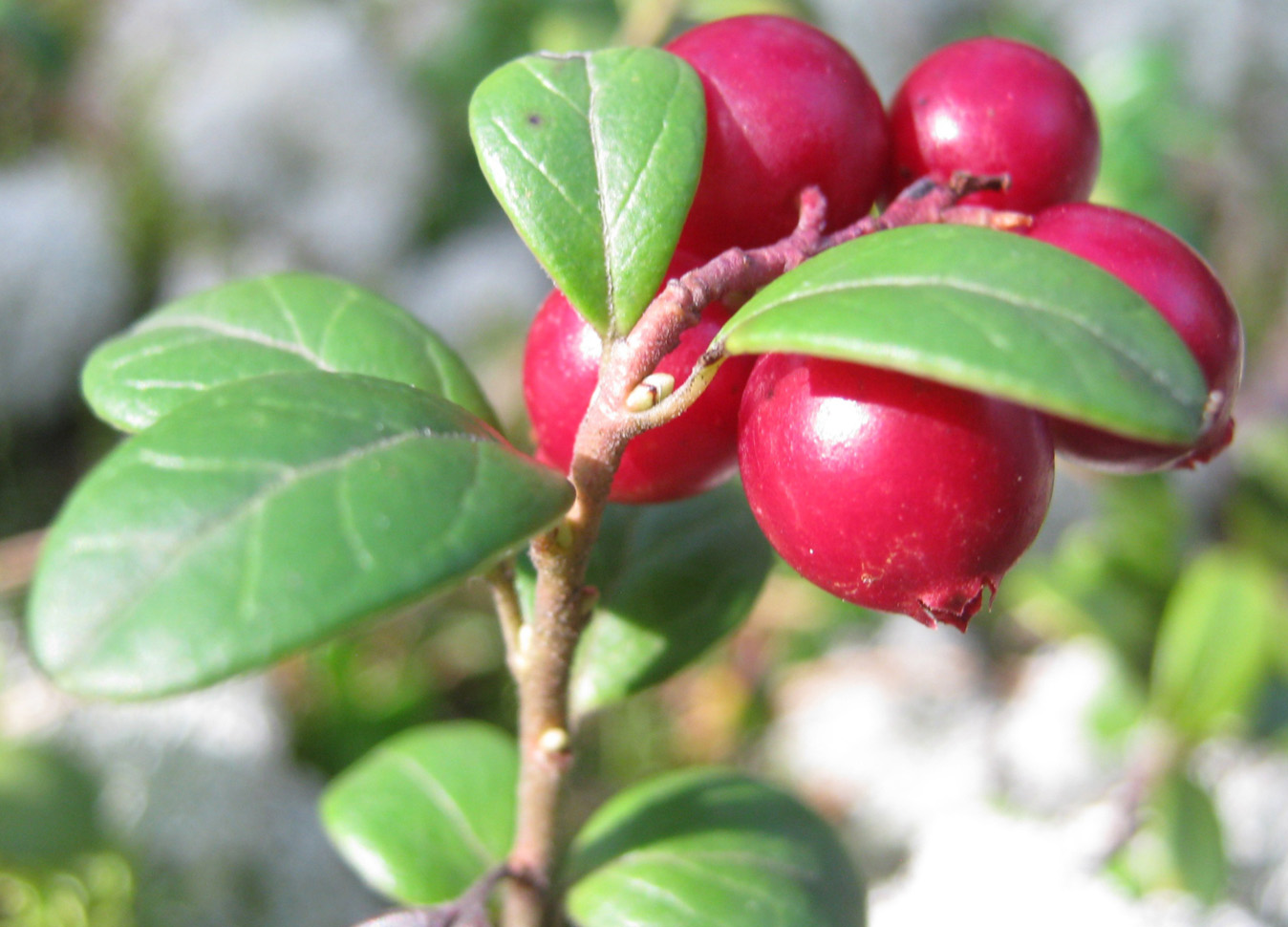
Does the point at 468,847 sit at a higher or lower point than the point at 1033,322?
lower

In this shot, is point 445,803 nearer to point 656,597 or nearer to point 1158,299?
point 656,597

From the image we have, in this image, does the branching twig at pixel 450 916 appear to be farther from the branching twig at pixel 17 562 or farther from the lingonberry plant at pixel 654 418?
the branching twig at pixel 17 562

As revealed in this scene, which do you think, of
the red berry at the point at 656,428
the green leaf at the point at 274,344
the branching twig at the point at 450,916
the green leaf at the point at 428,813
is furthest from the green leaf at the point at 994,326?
the green leaf at the point at 428,813

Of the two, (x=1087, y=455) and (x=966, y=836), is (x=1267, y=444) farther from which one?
(x=1087, y=455)

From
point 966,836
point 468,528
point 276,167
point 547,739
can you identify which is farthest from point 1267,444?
point 276,167

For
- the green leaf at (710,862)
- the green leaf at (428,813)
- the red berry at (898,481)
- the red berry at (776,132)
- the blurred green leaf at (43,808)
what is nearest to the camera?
the red berry at (898,481)

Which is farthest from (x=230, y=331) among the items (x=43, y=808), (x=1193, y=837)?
(x=1193, y=837)
